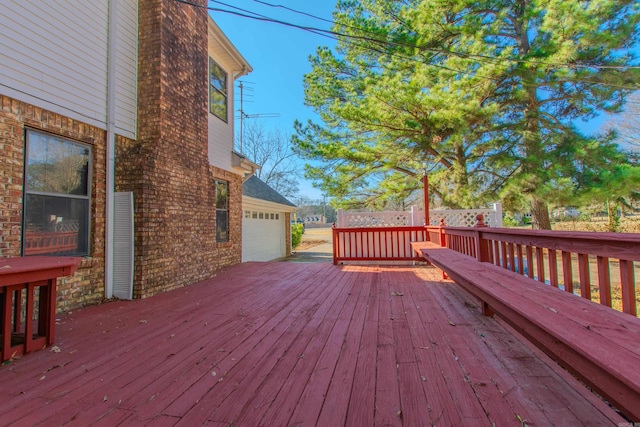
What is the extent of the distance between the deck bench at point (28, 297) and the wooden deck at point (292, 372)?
0.11m

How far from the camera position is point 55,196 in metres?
3.13

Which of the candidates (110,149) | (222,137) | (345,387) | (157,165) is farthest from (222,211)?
(345,387)

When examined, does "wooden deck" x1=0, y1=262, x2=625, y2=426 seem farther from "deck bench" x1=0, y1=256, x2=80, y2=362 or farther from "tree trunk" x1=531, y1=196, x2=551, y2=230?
"tree trunk" x1=531, y1=196, x2=551, y2=230

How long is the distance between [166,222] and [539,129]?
29.7 feet

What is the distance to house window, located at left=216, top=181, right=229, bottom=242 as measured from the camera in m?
6.16

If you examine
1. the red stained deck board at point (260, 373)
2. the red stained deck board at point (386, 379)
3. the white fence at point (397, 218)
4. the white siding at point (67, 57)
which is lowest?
the red stained deck board at point (386, 379)

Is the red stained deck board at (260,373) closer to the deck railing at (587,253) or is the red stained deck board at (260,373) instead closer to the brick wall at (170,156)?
the deck railing at (587,253)

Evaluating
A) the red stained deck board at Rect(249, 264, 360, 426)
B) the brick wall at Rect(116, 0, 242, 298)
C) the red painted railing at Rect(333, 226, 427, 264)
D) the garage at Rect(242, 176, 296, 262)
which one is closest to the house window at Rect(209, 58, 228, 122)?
the brick wall at Rect(116, 0, 242, 298)

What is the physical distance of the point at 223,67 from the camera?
6332 mm

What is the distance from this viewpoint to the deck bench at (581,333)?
0.89m

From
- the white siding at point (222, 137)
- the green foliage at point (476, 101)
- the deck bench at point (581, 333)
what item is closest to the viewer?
the deck bench at point (581, 333)

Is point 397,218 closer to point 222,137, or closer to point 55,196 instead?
point 222,137

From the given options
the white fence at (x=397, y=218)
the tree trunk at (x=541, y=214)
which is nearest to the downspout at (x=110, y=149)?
the white fence at (x=397, y=218)

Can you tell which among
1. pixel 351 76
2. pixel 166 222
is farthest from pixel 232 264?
pixel 351 76
